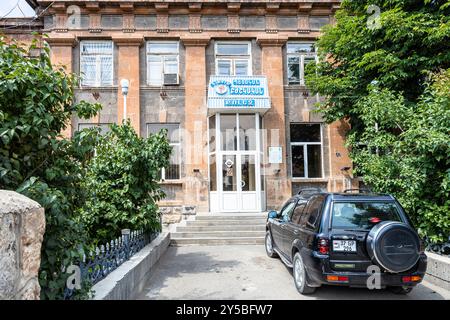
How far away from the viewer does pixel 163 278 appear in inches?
243

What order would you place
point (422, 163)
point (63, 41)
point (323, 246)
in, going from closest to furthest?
point (323, 246)
point (422, 163)
point (63, 41)

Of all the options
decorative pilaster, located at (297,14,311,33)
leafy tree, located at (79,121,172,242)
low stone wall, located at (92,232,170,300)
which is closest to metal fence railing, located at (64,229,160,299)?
low stone wall, located at (92,232,170,300)

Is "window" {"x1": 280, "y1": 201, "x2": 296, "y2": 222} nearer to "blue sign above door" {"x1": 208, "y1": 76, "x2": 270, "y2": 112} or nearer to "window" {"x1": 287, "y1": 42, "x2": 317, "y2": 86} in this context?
"blue sign above door" {"x1": 208, "y1": 76, "x2": 270, "y2": 112}

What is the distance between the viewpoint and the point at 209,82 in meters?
13.2

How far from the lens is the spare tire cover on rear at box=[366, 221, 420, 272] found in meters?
4.25

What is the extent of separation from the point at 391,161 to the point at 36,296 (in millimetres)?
7259

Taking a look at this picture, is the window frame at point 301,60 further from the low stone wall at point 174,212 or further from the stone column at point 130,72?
the low stone wall at point 174,212

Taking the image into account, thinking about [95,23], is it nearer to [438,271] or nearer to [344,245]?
[344,245]

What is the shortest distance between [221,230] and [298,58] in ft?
30.2

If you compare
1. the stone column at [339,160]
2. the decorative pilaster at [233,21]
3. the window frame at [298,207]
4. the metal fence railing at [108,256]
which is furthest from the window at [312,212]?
the decorative pilaster at [233,21]

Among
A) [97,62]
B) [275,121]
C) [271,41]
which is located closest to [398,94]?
[275,121]

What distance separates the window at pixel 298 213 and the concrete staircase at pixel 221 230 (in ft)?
13.0

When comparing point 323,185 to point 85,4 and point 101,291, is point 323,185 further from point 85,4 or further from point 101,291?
point 85,4

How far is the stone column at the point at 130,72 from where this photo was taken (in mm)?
13547
